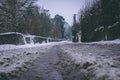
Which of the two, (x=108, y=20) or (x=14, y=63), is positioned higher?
(x=108, y=20)

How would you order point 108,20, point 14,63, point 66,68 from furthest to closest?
point 108,20
point 14,63
point 66,68

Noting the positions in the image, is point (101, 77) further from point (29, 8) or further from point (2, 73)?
point (29, 8)

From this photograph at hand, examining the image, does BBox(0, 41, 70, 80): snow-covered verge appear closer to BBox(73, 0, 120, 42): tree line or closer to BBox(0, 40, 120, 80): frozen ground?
BBox(0, 40, 120, 80): frozen ground

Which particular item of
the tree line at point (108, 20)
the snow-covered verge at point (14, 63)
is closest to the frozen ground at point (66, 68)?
the snow-covered verge at point (14, 63)

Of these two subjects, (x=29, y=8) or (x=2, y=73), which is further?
(x=29, y=8)

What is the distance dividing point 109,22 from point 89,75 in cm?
3478

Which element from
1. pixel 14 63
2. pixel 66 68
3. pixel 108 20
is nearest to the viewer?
pixel 66 68

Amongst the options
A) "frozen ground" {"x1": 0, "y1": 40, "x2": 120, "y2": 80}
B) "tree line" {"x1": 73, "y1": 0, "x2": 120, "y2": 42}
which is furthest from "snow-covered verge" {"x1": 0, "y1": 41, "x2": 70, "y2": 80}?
"tree line" {"x1": 73, "y1": 0, "x2": 120, "y2": 42}

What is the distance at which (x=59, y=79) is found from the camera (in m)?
5.92

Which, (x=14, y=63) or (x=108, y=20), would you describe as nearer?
(x=14, y=63)

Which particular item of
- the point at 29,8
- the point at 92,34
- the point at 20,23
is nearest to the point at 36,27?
the point at 29,8

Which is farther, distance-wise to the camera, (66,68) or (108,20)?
(108,20)

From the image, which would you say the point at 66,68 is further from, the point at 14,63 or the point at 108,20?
the point at 108,20

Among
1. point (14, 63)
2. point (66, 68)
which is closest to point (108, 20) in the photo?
point (14, 63)
